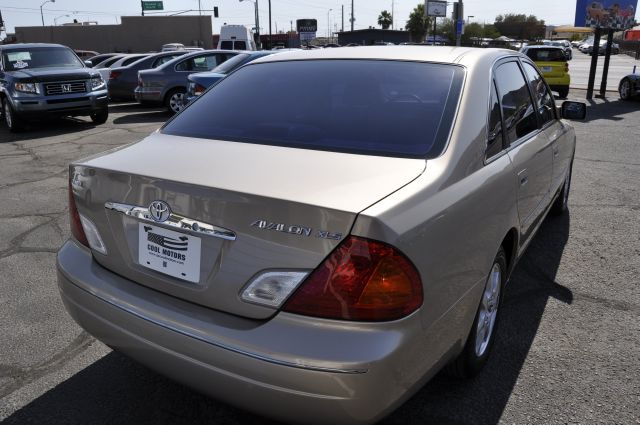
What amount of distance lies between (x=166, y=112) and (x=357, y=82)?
12.8 meters

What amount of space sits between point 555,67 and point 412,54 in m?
15.2

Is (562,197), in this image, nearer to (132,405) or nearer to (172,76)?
(132,405)

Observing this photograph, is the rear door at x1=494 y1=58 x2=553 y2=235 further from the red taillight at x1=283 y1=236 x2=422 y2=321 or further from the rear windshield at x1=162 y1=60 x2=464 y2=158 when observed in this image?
the red taillight at x1=283 y1=236 x2=422 y2=321

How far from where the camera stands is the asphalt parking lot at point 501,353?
2.53 meters

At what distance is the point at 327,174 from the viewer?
2.06 m

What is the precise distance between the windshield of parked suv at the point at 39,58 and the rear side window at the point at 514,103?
36.6ft

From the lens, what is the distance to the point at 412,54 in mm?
2988

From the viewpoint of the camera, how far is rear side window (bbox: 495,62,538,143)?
2988mm

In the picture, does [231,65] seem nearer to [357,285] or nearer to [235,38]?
[357,285]

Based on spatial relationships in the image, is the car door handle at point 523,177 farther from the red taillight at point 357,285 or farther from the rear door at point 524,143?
the red taillight at point 357,285

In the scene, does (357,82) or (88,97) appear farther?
(88,97)

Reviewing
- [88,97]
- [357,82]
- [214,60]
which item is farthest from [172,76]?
[357,82]

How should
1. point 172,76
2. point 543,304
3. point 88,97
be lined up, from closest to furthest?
point 543,304, point 88,97, point 172,76

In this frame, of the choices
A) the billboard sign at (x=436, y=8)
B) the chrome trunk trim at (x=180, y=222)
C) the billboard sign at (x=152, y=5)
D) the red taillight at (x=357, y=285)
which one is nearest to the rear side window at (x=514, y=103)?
the red taillight at (x=357, y=285)
